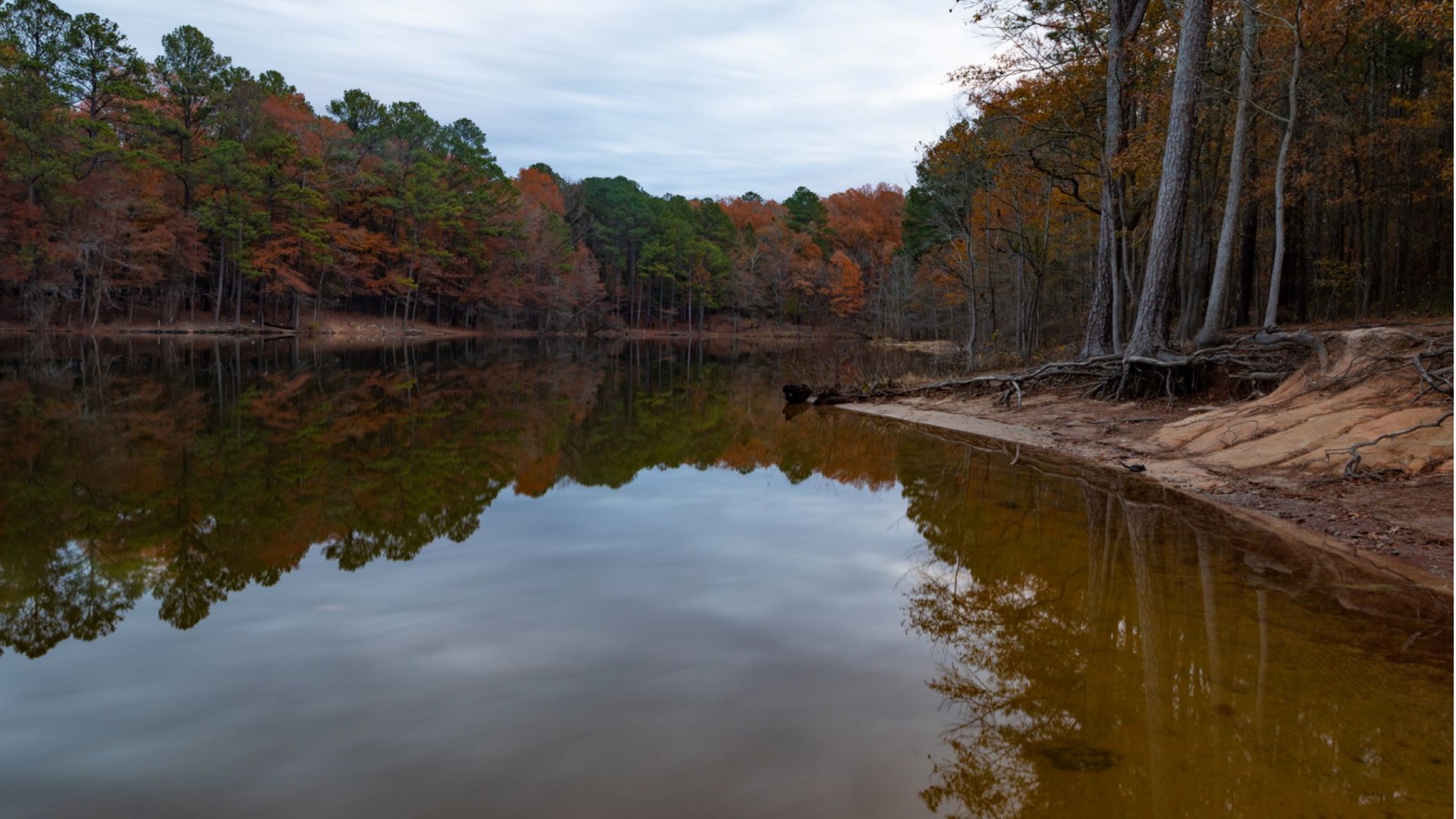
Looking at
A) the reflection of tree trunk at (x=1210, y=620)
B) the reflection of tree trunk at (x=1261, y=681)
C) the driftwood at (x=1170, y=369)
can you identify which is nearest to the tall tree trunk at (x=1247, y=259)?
the driftwood at (x=1170, y=369)

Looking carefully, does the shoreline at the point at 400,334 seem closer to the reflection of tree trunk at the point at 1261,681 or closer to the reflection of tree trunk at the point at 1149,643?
the reflection of tree trunk at the point at 1149,643

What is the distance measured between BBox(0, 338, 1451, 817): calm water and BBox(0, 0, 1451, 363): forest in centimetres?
933

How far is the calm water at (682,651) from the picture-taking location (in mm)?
3236

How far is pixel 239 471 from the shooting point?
374 inches

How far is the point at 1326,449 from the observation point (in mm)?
8562

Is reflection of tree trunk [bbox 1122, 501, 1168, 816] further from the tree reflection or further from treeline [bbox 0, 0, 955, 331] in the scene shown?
treeline [bbox 0, 0, 955, 331]

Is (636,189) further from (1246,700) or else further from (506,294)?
(1246,700)

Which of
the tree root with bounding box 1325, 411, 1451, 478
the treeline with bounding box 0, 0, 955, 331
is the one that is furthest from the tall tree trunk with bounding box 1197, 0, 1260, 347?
the treeline with bounding box 0, 0, 955, 331

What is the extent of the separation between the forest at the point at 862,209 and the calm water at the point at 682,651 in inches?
367

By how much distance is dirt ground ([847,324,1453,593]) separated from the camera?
664 cm

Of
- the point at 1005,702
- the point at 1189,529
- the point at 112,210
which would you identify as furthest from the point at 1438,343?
the point at 112,210

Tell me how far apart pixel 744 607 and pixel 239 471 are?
6.86 meters

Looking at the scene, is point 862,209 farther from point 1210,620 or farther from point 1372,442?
point 1210,620

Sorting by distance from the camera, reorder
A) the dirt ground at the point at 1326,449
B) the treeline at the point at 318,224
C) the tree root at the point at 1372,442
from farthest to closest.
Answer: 1. the treeline at the point at 318,224
2. the tree root at the point at 1372,442
3. the dirt ground at the point at 1326,449
